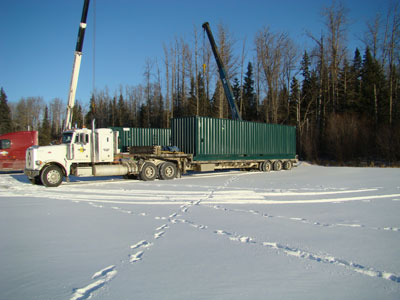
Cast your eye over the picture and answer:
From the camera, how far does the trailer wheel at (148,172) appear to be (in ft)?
48.8

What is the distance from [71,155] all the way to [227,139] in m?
8.70

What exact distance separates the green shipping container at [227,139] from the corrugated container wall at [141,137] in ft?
13.6

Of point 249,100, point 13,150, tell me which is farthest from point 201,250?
point 249,100

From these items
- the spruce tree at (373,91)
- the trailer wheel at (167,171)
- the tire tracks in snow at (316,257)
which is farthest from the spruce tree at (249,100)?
the tire tracks in snow at (316,257)

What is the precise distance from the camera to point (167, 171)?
15570 millimetres

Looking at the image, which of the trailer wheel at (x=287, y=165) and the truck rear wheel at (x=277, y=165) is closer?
the truck rear wheel at (x=277, y=165)

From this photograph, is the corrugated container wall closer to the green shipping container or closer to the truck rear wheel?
the green shipping container

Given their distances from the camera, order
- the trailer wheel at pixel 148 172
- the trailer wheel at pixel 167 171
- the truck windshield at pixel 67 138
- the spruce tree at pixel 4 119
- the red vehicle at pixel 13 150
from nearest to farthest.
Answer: the truck windshield at pixel 67 138
the trailer wheel at pixel 148 172
the trailer wheel at pixel 167 171
the red vehicle at pixel 13 150
the spruce tree at pixel 4 119

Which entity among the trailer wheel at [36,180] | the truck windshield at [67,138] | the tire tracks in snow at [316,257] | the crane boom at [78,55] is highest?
the crane boom at [78,55]

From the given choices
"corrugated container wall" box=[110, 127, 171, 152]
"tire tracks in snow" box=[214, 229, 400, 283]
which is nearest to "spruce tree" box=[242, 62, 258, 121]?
"corrugated container wall" box=[110, 127, 171, 152]

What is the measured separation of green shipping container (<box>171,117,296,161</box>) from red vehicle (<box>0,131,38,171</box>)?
9.47m

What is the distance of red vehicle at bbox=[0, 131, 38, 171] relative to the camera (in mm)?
18375

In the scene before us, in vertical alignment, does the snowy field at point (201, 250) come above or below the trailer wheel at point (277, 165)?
below

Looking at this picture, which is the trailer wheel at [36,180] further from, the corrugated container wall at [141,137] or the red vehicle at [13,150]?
the corrugated container wall at [141,137]
